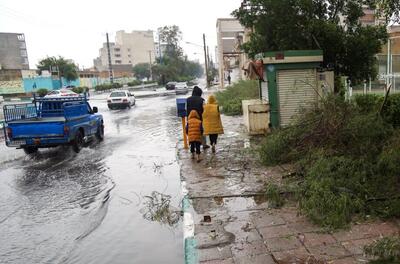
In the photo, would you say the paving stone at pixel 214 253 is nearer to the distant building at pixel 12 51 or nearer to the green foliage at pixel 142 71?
the distant building at pixel 12 51

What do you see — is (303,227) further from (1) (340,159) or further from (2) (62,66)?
(2) (62,66)

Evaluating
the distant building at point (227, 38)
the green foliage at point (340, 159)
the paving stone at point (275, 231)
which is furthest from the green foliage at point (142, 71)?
the paving stone at point (275, 231)

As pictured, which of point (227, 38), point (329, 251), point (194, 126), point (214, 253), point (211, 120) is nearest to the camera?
point (329, 251)

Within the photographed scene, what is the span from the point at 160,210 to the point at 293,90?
6.49 meters

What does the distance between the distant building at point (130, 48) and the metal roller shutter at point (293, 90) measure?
151 meters

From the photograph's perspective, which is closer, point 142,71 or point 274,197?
point 274,197

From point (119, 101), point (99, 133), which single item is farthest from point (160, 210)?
point (119, 101)

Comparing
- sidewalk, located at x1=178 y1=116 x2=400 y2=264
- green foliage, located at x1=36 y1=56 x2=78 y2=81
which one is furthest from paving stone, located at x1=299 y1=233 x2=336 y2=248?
green foliage, located at x1=36 y1=56 x2=78 y2=81

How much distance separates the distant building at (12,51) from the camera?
101062 mm

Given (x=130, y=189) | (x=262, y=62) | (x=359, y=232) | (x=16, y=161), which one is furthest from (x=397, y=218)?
(x=16, y=161)

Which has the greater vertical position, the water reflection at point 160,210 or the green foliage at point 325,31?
the green foliage at point 325,31

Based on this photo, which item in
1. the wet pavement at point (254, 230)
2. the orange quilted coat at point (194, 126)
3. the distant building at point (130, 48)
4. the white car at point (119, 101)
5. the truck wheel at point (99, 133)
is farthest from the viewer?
the distant building at point (130, 48)

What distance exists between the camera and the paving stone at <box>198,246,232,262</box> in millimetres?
4539

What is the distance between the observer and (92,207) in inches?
284
